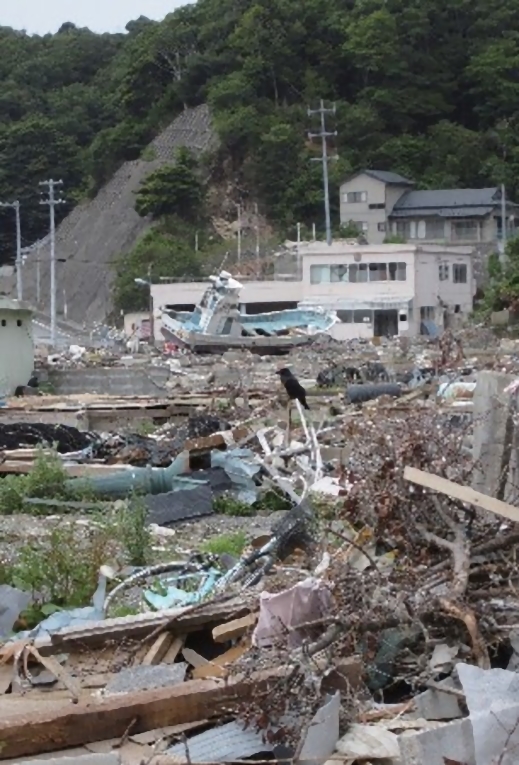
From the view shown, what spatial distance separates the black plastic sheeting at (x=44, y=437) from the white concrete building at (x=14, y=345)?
6276 mm

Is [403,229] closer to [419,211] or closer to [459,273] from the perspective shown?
[419,211]

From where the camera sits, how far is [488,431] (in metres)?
6.70

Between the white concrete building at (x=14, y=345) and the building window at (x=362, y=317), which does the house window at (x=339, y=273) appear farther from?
the white concrete building at (x=14, y=345)

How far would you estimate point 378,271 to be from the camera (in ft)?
147

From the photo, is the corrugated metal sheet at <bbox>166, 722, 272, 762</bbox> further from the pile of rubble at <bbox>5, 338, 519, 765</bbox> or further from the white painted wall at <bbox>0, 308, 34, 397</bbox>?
the white painted wall at <bbox>0, 308, 34, 397</bbox>

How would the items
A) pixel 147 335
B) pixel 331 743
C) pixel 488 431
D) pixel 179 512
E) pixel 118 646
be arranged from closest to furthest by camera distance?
pixel 331 743
pixel 118 646
pixel 488 431
pixel 179 512
pixel 147 335

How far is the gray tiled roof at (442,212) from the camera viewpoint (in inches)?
2047

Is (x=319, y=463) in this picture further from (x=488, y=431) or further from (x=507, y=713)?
(x=507, y=713)

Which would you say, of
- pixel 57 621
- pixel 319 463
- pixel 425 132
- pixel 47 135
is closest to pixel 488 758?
pixel 57 621

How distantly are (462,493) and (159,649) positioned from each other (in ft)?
5.19

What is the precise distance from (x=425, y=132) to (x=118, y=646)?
5912 centimetres

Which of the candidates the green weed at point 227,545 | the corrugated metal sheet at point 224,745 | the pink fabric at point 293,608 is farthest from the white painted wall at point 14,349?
the corrugated metal sheet at point 224,745

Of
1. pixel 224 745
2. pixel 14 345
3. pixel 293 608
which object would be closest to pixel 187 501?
pixel 293 608

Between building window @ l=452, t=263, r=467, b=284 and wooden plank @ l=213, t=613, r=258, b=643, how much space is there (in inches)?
1663
